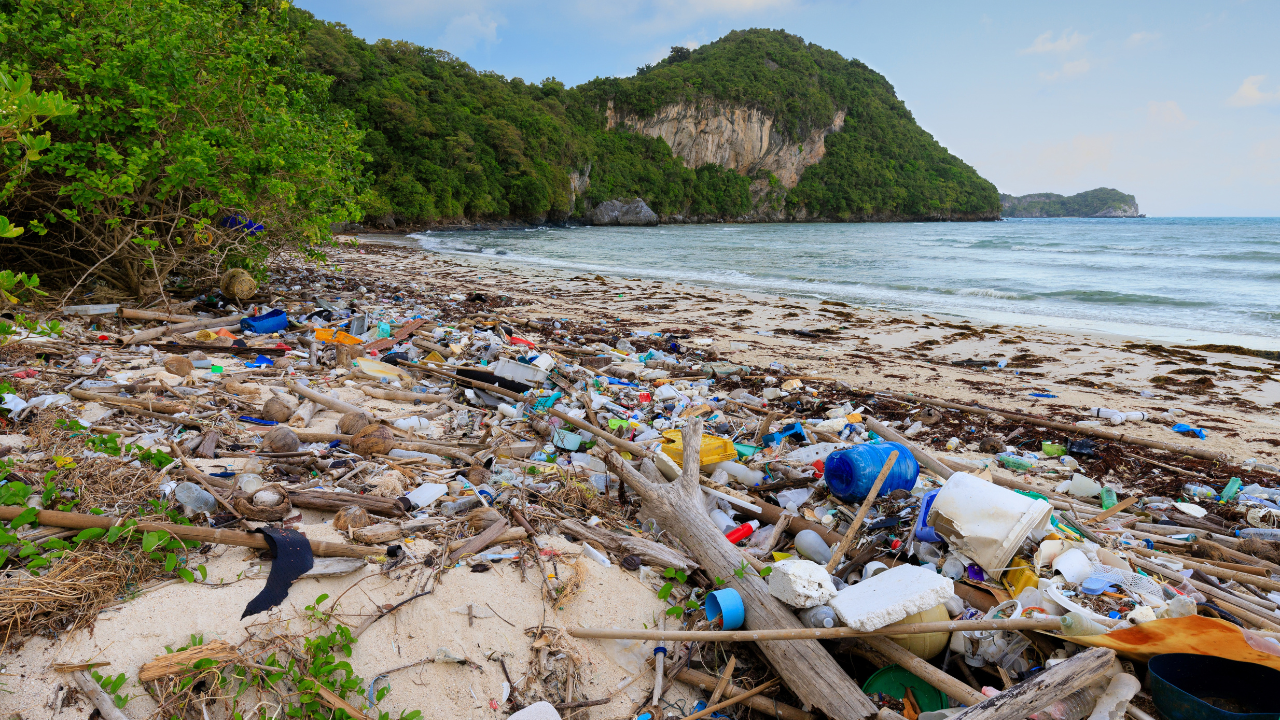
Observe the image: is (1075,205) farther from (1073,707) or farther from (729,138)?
(1073,707)

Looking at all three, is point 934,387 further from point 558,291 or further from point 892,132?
point 892,132

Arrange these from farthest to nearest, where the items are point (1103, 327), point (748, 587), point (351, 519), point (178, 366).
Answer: point (1103, 327) → point (178, 366) → point (351, 519) → point (748, 587)

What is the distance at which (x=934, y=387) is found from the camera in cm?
701

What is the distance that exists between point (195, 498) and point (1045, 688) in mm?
3256

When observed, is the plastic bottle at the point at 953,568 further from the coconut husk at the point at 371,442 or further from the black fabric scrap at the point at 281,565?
the coconut husk at the point at 371,442

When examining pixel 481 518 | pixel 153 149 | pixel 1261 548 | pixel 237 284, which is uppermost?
pixel 153 149

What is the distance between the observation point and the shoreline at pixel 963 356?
6347 millimetres

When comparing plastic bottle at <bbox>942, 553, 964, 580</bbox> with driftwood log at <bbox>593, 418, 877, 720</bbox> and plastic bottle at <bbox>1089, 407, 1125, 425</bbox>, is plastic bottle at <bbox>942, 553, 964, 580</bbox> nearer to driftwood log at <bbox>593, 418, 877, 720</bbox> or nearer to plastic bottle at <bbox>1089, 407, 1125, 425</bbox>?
driftwood log at <bbox>593, 418, 877, 720</bbox>

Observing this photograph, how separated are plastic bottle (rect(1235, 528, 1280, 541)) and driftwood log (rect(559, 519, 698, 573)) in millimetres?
3251

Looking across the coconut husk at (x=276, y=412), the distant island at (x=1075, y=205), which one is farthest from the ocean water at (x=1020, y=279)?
the distant island at (x=1075, y=205)

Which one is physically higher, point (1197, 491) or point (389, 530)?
point (389, 530)

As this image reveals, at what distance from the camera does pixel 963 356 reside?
873 cm

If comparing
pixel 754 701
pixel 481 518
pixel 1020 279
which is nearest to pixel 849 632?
pixel 754 701

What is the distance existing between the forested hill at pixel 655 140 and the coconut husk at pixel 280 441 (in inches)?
1593
